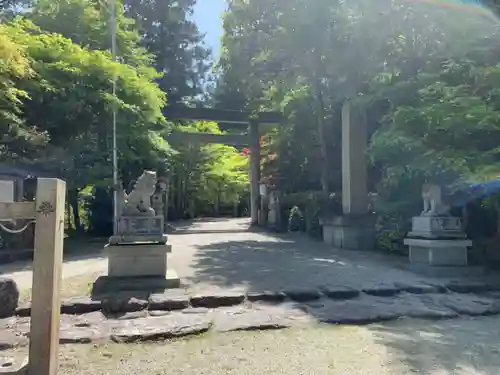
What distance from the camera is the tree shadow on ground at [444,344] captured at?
3.54 meters

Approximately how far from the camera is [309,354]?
12.6 ft

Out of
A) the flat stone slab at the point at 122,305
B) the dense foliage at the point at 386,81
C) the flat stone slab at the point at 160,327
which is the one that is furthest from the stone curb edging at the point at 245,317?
the dense foliage at the point at 386,81

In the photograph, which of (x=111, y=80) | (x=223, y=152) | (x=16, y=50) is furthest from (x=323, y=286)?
(x=223, y=152)

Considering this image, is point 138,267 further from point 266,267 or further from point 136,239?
point 266,267

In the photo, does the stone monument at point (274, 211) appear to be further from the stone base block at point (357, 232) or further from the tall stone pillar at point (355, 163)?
the stone base block at point (357, 232)

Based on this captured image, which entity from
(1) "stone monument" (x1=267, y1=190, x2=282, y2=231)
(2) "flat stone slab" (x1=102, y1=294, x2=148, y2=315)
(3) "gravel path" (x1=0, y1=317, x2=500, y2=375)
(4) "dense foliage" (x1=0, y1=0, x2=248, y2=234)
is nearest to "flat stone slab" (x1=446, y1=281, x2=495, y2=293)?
(3) "gravel path" (x1=0, y1=317, x2=500, y2=375)

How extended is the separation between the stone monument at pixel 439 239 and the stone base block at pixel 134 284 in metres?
4.19

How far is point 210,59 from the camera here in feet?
90.8

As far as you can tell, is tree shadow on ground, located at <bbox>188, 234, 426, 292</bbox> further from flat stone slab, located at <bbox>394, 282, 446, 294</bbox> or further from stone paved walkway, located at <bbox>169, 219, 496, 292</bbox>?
flat stone slab, located at <bbox>394, 282, 446, 294</bbox>

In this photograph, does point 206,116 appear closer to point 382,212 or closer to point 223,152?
point 223,152

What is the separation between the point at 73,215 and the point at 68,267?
7.00m

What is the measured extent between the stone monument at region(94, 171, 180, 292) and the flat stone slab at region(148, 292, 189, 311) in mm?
752

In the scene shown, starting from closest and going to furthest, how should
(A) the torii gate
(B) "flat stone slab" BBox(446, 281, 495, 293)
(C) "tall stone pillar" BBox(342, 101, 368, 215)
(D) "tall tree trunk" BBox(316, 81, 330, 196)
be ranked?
(B) "flat stone slab" BBox(446, 281, 495, 293), (C) "tall stone pillar" BBox(342, 101, 368, 215), (D) "tall tree trunk" BBox(316, 81, 330, 196), (A) the torii gate

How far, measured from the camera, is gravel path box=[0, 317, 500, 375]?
3477 millimetres
